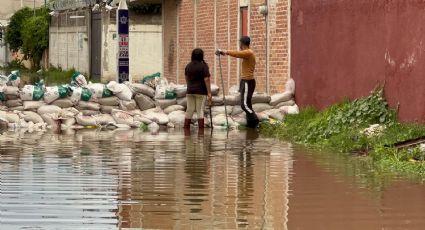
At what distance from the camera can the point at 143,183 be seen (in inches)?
475

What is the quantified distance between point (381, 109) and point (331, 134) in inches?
33.4

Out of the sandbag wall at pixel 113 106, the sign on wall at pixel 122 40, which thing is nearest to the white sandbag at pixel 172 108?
the sandbag wall at pixel 113 106

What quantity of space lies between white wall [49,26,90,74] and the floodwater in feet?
87.0

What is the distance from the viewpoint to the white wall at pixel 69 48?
43.7 metres

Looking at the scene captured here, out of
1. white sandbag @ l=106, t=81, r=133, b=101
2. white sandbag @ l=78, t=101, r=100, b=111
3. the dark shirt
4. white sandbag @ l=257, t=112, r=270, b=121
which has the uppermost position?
the dark shirt

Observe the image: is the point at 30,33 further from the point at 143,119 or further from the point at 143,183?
the point at 143,183

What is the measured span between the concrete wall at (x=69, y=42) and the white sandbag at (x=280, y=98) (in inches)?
827

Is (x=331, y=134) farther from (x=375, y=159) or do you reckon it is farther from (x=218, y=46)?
(x=218, y=46)

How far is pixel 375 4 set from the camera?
18484 millimetres

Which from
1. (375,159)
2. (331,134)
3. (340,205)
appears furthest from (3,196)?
(331,134)

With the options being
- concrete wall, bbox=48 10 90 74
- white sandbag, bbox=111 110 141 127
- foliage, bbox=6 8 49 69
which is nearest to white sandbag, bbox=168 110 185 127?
white sandbag, bbox=111 110 141 127

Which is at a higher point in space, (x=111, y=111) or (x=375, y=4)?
(x=375, y=4)

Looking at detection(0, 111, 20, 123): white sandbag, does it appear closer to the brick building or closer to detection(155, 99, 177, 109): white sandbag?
detection(155, 99, 177, 109): white sandbag

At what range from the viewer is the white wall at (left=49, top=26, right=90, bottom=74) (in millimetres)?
43688
